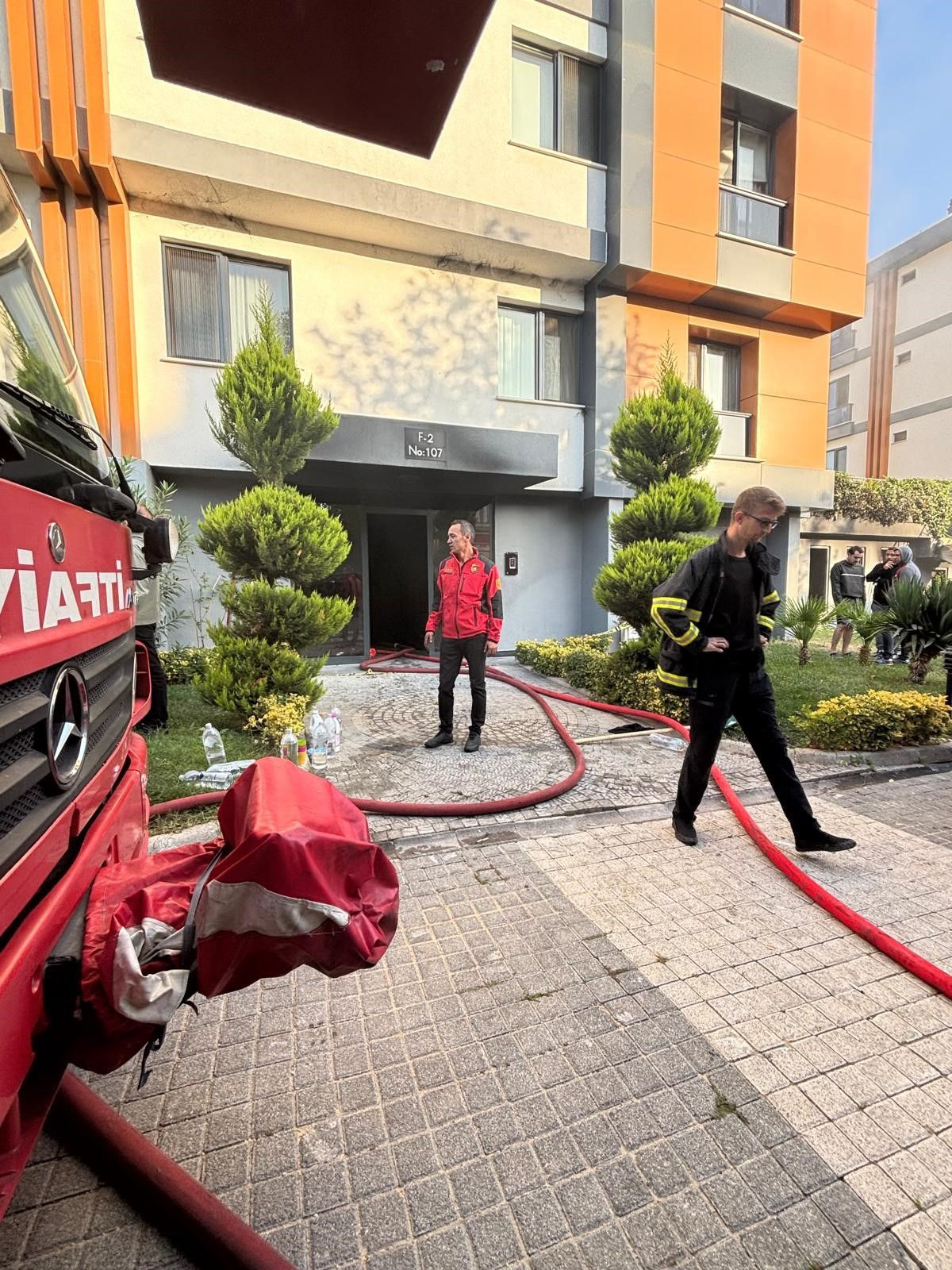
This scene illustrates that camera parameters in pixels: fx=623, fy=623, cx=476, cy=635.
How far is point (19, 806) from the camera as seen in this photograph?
1131 mm

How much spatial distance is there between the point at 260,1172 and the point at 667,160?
517 inches

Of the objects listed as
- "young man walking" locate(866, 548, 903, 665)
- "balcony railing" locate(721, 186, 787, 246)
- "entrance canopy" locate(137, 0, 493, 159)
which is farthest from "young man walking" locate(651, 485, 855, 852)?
"balcony railing" locate(721, 186, 787, 246)

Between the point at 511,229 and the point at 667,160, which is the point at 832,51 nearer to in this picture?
the point at 667,160

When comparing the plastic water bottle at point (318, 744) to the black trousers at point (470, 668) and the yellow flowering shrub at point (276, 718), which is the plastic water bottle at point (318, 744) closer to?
the yellow flowering shrub at point (276, 718)

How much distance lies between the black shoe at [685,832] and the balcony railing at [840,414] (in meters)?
30.9

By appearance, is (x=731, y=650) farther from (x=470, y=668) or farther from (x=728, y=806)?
(x=470, y=668)

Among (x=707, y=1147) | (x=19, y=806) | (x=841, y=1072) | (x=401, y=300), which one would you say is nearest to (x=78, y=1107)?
(x=19, y=806)

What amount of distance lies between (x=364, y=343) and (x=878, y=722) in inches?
327

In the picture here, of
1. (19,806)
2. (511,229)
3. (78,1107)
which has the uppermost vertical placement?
(511,229)

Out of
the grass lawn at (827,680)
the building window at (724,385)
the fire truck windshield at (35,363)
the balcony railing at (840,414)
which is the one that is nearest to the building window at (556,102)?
the building window at (724,385)

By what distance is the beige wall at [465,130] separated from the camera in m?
7.68

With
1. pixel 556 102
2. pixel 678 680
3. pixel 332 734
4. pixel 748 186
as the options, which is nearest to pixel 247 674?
pixel 332 734

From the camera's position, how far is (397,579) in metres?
12.6

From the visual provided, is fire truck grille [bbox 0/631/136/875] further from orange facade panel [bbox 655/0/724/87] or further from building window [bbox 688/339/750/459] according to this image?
orange facade panel [bbox 655/0/724/87]
